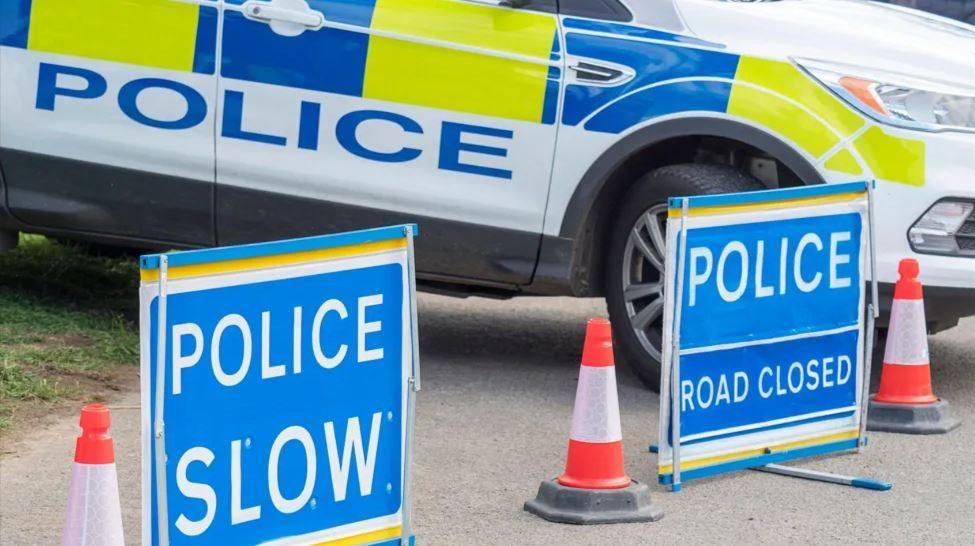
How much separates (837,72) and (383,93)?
159 cm

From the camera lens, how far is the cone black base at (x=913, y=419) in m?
5.85

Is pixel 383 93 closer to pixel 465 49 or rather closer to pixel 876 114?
pixel 465 49

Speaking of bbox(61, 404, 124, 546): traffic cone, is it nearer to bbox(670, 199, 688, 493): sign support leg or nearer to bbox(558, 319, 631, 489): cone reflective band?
bbox(558, 319, 631, 489): cone reflective band

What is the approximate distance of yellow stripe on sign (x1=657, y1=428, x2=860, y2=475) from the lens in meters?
5.07

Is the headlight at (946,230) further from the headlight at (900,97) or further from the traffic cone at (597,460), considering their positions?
the traffic cone at (597,460)

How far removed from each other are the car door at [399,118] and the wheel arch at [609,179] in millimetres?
109

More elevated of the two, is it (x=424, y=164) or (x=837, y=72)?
(x=837, y=72)

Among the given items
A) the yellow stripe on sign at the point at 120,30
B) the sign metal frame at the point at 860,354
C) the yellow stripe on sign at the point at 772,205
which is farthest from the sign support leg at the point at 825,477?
the yellow stripe on sign at the point at 120,30

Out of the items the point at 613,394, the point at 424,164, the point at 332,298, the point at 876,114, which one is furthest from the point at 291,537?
the point at 876,114

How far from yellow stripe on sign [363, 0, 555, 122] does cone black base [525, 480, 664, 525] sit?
1.76 metres

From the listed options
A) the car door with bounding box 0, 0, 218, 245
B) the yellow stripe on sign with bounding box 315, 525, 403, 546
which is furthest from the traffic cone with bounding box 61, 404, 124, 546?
the car door with bounding box 0, 0, 218, 245

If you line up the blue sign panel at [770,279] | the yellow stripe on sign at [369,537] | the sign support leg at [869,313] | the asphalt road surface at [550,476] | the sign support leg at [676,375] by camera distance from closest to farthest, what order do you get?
the yellow stripe on sign at [369,537] → the asphalt road surface at [550,476] → the sign support leg at [676,375] → the blue sign panel at [770,279] → the sign support leg at [869,313]

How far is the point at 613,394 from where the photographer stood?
480cm

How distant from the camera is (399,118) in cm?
617
